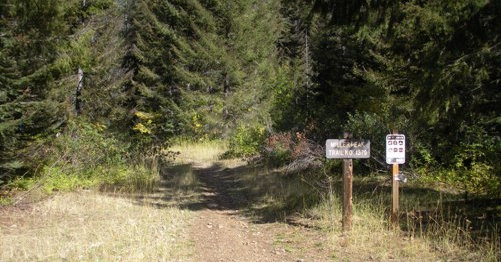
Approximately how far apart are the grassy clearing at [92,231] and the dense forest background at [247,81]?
1.49m

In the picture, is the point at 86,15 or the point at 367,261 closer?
the point at 367,261

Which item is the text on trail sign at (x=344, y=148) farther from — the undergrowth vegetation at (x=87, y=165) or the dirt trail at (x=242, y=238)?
the undergrowth vegetation at (x=87, y=165)

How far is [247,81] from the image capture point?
98.7ft

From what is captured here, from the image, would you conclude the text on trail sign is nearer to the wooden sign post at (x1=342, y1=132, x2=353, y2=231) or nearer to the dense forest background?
the wooden sign post at (x1=342, y1=132, x2=353, y2=231)

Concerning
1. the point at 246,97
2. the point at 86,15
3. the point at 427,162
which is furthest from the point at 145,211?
the point at 246,97

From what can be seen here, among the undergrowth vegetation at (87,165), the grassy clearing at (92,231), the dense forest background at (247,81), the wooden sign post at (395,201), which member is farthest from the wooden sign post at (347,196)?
the undergrowth vegetation at (87,165)

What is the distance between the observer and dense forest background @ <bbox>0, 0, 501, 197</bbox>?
257 inches

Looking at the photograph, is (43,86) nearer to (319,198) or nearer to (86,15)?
(86,15)

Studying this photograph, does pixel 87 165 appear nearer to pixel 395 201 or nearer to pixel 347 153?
pixel 347 153

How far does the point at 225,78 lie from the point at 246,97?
2094 millimetres

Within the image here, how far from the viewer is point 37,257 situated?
253 inches

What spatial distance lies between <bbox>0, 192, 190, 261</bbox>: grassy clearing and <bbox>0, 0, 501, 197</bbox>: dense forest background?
1492 millimetres

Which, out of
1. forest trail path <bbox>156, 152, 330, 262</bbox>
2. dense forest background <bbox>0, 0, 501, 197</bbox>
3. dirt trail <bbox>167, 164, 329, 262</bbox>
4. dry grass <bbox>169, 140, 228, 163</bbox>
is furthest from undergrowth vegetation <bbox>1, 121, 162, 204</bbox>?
dry grass <bbox>169, 140, 228, 163</bbox>

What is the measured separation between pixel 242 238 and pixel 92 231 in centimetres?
261
